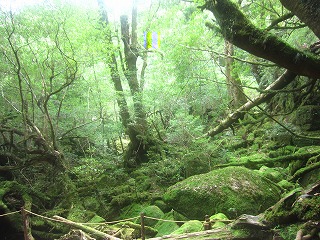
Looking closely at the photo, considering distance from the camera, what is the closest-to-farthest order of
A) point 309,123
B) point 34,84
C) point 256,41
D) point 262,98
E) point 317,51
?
point 256,41, point 317,51, point 309,123, point 262,98, point 34,84

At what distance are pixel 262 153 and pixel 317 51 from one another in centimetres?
432

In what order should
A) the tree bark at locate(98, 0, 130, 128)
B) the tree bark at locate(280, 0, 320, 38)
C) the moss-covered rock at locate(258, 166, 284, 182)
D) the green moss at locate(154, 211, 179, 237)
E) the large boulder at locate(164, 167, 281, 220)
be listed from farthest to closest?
the tree bark at locate(98, 0, 130, 128)
the moss-covered rock at locate(258, 166, 284, 182)
the green moss at locate(154, 211, 179, 237)
the large boulder at locate(164, 167, 281, 220)
the tree bark at locate(280, 0, 320, 38)

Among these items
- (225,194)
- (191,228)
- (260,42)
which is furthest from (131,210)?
Result: (260,42)

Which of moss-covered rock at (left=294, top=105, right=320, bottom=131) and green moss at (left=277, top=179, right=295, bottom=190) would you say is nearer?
green moss at (left=277, top=179, right=295, bottom=190)

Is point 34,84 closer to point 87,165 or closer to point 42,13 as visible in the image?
point 42,13

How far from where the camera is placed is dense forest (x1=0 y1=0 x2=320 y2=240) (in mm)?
3867

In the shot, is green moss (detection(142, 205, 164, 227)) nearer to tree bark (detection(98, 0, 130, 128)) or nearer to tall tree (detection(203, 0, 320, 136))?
tall tree (detection(203, 0, 320, 136))

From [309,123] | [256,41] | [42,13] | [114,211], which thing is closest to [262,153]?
[309,123]

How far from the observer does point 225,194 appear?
5.89 m

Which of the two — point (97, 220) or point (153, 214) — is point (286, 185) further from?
point (97, 220)

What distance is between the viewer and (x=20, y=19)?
8906mm

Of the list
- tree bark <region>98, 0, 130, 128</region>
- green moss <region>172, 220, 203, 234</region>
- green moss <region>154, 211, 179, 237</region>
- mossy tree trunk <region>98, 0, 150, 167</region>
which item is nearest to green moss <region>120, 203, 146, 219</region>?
green moss <region>154, 211, 179, 237</region>

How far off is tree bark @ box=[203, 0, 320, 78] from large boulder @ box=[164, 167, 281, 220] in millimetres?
3103

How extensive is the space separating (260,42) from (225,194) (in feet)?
11.6
